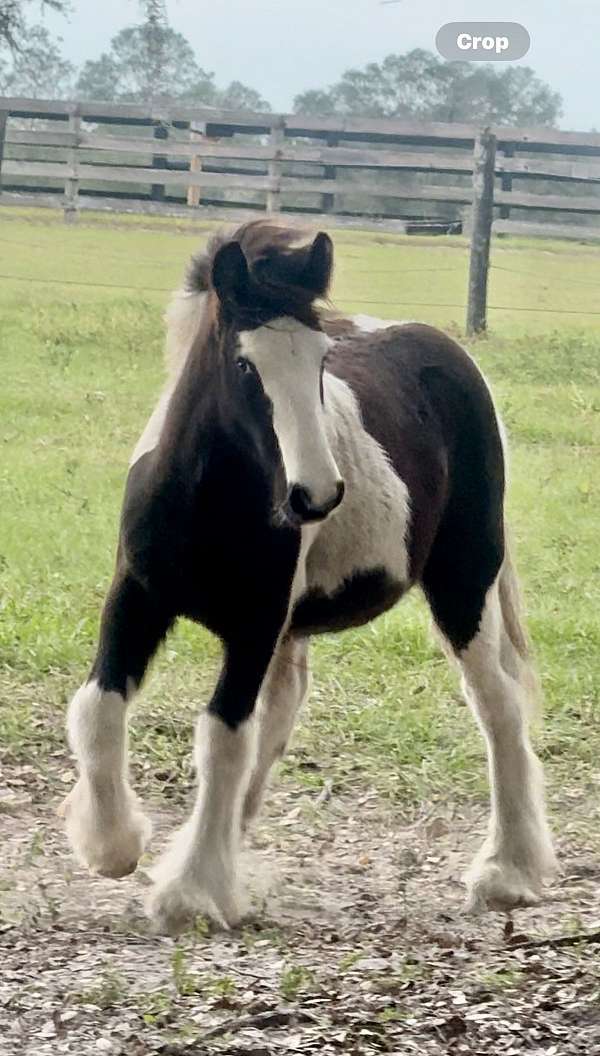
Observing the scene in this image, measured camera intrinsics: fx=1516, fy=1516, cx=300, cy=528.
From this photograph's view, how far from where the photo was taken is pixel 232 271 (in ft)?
7.22

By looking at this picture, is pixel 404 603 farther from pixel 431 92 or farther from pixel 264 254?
pixel 264 254

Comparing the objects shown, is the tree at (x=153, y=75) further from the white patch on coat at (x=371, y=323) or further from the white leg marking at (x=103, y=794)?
the white leg marking at (x=103, y=794)

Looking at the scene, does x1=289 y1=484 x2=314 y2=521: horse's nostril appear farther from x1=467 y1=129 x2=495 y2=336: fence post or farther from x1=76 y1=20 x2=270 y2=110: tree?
x1=467 y1=129 x2=495 y2=336: fence post

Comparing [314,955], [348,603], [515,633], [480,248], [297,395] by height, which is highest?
[480,248]

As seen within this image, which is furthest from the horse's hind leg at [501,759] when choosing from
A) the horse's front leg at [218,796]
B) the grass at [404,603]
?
the horse's front leg at [218,796]

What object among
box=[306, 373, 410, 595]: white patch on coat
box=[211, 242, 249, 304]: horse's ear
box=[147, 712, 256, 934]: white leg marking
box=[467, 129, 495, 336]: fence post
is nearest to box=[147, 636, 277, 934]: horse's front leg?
box=[147, 712, 256, 934]: white leg marking

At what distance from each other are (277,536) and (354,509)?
0.28 m

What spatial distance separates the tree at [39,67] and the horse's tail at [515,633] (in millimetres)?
2248

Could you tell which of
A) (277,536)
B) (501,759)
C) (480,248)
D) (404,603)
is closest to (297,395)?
(277,536)

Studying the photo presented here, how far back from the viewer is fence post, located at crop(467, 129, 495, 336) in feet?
16.4

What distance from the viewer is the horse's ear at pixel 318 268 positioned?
221 cm

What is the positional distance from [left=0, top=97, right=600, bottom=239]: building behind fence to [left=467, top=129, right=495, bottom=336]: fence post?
0.50ft

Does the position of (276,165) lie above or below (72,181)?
above

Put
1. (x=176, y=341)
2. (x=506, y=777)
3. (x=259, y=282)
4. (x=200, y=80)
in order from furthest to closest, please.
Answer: (x=200, y=80) < (x=506, y=777) < (x=176, y=341) < (x=259, y=282)
